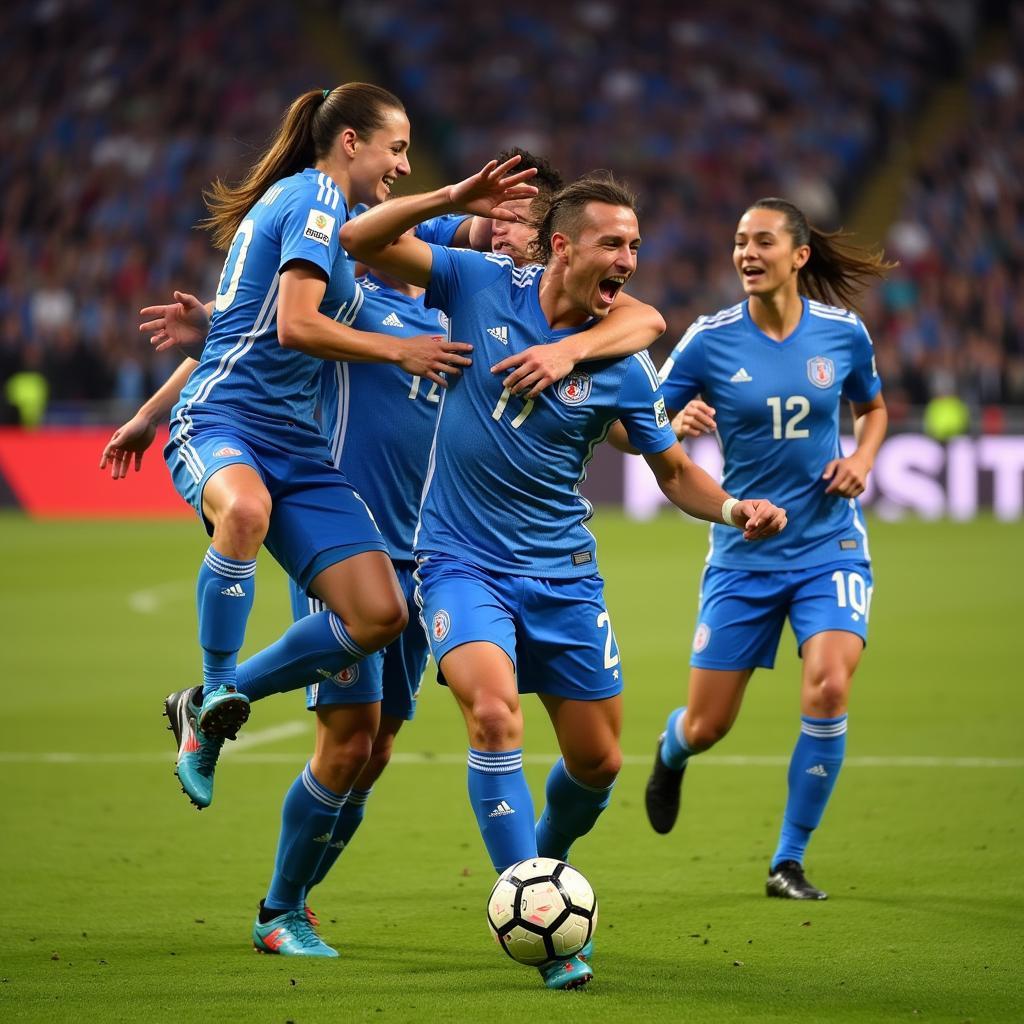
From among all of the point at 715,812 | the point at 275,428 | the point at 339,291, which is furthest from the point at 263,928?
the point at 715,812

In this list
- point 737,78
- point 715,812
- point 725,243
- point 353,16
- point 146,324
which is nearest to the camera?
point 146,324

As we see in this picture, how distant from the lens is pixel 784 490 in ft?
21.5

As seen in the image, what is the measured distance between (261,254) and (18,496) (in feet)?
59.8

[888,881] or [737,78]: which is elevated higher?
[737,78]

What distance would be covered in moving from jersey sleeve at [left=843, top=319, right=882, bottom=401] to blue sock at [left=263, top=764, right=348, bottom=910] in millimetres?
2693

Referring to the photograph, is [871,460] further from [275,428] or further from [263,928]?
[263,928]

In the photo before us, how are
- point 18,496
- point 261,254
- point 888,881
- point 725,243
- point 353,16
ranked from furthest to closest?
point 353,16
point 725,243
point 18,496
point 888,881
point 261,254

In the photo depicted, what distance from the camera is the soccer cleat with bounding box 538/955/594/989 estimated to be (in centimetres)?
470

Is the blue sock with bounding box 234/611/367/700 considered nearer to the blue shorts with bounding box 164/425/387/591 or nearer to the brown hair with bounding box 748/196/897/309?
the blue shorts with bounding box 164/425/387/591

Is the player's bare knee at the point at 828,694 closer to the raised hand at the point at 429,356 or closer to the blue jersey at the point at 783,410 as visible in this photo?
the blue jersey at the point at 783,410

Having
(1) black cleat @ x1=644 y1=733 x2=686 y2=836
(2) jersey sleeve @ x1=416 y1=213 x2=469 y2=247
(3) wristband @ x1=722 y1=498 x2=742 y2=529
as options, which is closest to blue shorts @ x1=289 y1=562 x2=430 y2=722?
(3) wristband @ x1=722 y1=498 x2=742 y2=529

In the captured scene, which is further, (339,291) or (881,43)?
(881,43)

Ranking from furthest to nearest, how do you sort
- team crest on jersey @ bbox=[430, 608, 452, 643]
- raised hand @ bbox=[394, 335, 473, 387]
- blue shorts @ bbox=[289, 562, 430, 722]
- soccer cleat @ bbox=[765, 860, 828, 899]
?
soccer cleat @ bbox=[765, 860, 828, 899], blue shorts @ bbox=[289, 562, 430, 722], raised hand @ bbox=[394, 335, 473, 387], team crest on jersey @ bbox=[430, 608, 452, 643]

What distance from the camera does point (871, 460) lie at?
6.63 metres
